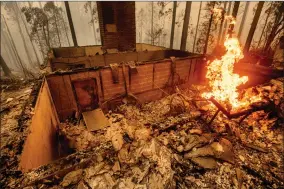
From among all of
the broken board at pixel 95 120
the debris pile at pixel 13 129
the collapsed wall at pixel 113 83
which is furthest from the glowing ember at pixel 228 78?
the debris pile at pixel 13 129

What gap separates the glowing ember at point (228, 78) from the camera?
5.35 meters

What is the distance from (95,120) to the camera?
17.6ft

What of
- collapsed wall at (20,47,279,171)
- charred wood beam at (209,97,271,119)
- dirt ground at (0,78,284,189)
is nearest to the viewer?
dirt ground at (0,78,284,189)

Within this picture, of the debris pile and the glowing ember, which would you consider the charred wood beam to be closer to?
the glowing ember

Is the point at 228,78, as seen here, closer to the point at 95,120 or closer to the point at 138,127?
the point at 138,127

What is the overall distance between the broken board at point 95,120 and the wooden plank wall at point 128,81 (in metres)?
0.49

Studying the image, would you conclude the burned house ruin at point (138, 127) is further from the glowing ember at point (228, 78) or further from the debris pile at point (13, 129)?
the glowing ember at point (228, 78)

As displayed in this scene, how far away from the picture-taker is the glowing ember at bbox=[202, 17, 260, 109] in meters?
5.35

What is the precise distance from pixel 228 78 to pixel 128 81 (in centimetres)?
420

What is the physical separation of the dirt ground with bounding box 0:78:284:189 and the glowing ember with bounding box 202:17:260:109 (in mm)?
732

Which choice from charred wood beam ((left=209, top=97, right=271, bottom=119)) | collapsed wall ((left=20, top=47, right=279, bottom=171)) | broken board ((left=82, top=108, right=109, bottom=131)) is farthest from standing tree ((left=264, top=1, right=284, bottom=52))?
broken board ((left=82, top=108, right=109, bottom=131))

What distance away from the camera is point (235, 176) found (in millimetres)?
2961

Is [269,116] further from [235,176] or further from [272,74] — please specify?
[235,176]

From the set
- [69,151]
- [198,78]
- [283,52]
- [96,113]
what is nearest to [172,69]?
[198,78]
